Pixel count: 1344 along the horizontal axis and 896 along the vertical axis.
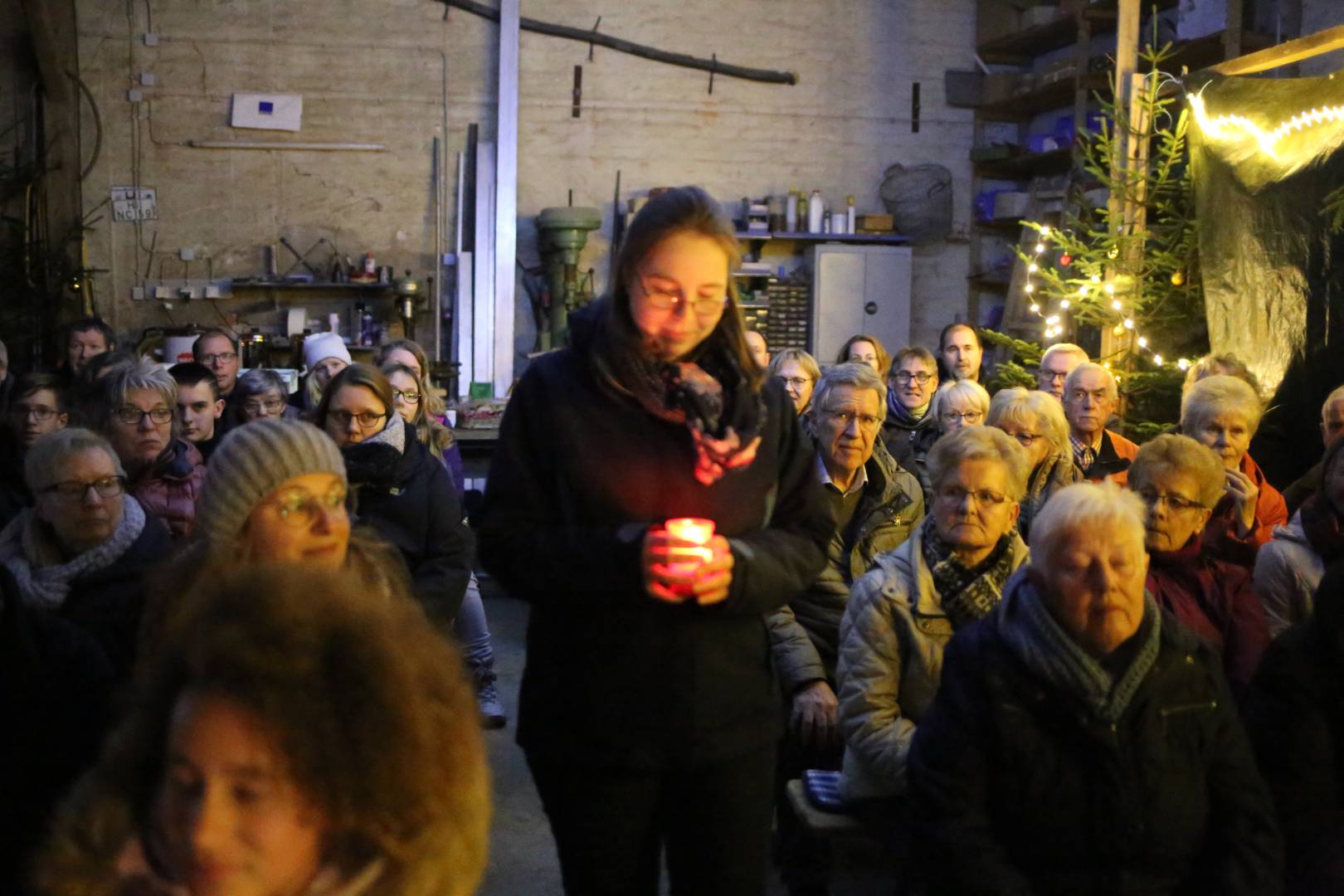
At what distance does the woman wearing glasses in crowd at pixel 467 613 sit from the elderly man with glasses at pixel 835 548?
74.9 inches

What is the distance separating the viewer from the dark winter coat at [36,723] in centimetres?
208

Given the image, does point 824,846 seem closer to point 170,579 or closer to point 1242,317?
point 170,579

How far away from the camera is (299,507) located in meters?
2.30

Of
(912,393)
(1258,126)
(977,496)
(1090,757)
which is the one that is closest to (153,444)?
(977,496)

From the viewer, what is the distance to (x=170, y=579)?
206cm

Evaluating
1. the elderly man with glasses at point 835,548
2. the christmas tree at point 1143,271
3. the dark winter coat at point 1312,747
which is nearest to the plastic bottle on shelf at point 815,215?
the christmas tree at point 1143,271

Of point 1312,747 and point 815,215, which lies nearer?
point 1312,747

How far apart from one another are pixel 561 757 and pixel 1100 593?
1.04 meters

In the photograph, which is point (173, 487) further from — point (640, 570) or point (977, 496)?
point (640, 570)

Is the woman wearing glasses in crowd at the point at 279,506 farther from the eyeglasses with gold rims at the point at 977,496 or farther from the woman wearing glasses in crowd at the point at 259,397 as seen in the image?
the woman wearing glasses in crowd at the point at 259,397

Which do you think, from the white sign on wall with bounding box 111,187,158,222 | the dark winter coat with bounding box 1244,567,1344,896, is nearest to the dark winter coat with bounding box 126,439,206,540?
the dark winter coat with bounding box 1244,567,1344,896

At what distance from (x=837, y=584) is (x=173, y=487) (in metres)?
2.08

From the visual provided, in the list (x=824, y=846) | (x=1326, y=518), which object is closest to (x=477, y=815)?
(x=824, y=846)

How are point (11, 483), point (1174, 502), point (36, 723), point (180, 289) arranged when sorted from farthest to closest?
point (180, 289), point (11, 483), point (1174, 502), point (36, 723)
